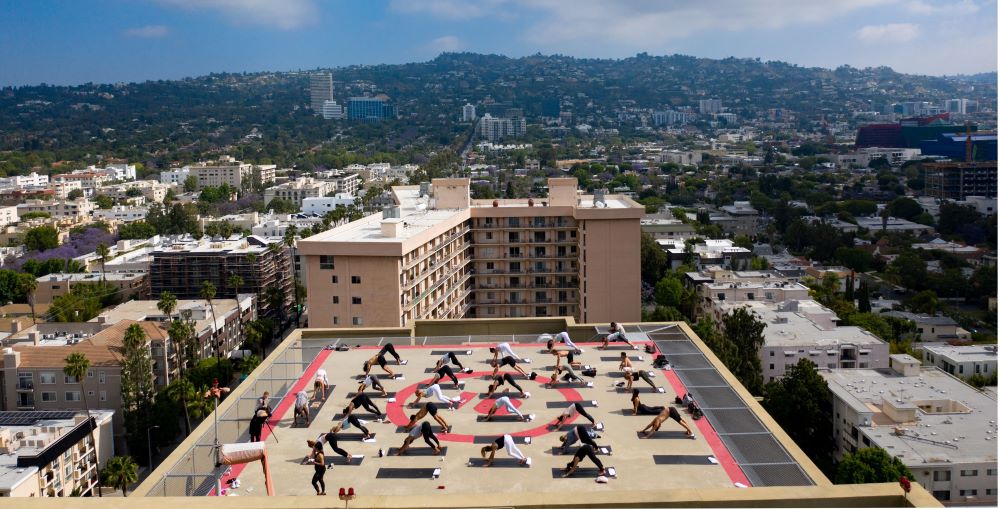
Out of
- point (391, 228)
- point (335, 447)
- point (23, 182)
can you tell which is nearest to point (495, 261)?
point (391, 228)

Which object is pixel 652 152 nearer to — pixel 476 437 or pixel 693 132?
Result: pixel 693 132

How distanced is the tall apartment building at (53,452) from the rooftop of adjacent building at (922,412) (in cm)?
1716

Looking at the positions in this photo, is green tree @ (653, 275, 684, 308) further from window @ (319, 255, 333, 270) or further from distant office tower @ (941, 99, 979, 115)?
distant office tower @ (941, 99, 979, 115)

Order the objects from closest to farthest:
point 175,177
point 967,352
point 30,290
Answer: point 967,352 < point 30,290 < point 175,177

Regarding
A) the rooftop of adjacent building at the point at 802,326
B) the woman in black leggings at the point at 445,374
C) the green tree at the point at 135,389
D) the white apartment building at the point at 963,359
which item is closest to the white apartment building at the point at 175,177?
the green tree at the point at 135,389

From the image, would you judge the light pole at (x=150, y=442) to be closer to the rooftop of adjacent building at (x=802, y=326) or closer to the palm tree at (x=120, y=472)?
the palm tree at (x=120, y=472)

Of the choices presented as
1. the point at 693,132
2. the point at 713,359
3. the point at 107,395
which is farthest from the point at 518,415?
the point at 693,132

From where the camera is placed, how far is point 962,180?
7225 cm

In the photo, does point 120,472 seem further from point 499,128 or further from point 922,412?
point 499,128

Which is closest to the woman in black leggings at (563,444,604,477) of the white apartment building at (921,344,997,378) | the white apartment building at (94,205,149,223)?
the white apartment building at (921,344,997,378)

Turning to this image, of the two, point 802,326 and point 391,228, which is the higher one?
point 391,228

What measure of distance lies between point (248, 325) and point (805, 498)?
27.5m

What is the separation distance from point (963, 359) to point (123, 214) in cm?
5384

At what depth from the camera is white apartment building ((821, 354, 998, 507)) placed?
59.4 feet
